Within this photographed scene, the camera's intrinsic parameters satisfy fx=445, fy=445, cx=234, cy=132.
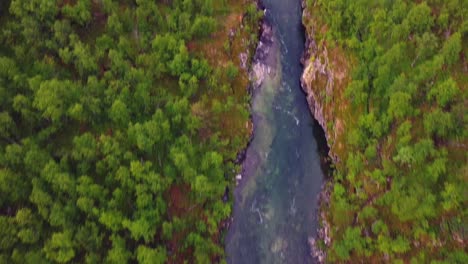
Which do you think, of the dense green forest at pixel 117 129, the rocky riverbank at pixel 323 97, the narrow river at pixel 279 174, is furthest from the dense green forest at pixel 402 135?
the dense green forest at pixel 117 129

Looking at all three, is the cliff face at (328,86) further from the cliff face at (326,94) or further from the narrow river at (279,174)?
the narrow river at (279,174)

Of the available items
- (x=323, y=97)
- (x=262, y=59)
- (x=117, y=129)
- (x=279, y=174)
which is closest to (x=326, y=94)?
(x=323, y=97)

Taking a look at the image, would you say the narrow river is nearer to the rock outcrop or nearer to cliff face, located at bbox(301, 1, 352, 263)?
the rock outcrop

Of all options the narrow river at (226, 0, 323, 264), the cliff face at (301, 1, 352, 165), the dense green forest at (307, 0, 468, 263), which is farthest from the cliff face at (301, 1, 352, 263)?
the narrow river at (226, 0, 323, 264)

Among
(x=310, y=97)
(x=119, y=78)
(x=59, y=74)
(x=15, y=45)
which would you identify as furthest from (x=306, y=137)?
(x=15, y=45)

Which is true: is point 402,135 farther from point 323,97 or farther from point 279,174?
point 279,174
